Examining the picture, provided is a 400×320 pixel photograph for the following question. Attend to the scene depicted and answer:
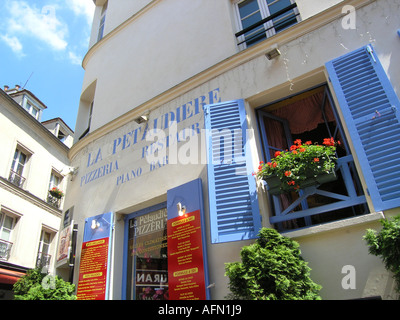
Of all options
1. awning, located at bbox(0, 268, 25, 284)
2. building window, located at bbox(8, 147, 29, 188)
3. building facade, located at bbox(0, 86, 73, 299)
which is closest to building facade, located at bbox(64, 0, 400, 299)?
awning, located at bbox(0, 268, 25, 284)

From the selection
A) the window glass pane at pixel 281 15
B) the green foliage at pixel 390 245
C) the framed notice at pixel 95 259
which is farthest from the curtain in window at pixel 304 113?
the framed notice at pixel 95 259

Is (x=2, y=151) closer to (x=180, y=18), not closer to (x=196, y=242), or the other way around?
(x=180, y=18)

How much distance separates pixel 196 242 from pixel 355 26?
12.2 feet

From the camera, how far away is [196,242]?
4.35 m

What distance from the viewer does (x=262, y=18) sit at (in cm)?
609

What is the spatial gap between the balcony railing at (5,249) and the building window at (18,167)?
2592 mm

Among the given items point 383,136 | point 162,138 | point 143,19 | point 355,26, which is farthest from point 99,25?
point 383,136

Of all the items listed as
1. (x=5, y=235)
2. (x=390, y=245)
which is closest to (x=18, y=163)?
(x=5, y=235)

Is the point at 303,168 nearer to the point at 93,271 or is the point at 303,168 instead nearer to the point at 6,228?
the point at 93,271

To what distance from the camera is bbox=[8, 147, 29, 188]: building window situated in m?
13.6

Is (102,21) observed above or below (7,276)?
above

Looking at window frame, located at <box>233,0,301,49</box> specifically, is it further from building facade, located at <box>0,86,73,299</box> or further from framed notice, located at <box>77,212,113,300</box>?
building facade, located at <box>0,86,73,299</box>

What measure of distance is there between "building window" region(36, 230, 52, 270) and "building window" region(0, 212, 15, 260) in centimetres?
159

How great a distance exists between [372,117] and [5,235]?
13.0m
